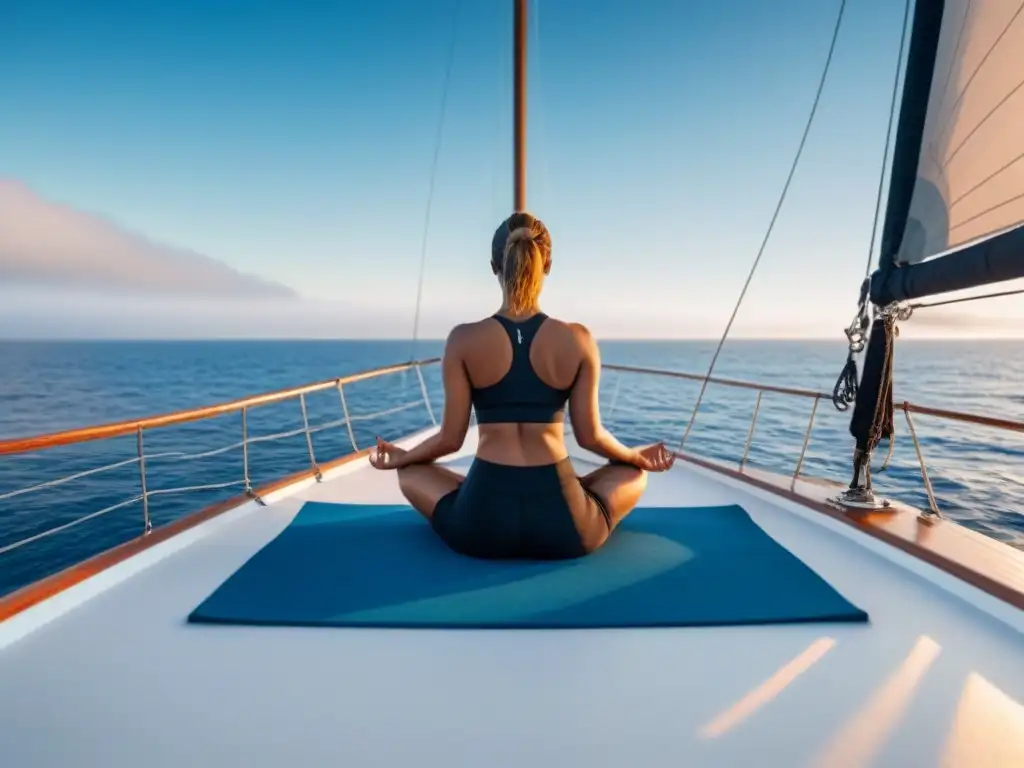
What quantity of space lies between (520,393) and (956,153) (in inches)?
69.4

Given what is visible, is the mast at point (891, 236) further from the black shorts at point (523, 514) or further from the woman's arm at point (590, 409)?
the black shorts at point (523, 514)

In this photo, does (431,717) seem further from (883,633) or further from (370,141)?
(370,141)

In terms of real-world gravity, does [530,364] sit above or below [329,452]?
above

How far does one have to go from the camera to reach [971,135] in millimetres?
1918

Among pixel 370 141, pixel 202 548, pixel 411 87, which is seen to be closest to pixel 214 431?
pixel 370 141

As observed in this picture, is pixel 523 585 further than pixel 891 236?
No

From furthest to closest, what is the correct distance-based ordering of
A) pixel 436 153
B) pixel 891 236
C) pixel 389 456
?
pixel 436 153 → pixel 891 236 → pixel 389 456

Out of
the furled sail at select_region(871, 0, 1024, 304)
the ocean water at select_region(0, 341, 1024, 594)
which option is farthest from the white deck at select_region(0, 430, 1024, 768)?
the ocean water at select_region(0, 341, 1024, 594)

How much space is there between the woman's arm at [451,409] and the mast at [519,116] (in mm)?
2942

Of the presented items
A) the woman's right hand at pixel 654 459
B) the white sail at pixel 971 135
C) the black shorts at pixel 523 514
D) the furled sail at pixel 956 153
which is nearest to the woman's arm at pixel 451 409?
the black shorts at pixel 523 514

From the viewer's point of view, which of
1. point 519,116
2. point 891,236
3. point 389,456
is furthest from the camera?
point 519,116

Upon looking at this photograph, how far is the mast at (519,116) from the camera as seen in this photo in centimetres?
426

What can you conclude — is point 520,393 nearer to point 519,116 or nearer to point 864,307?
point 864,307

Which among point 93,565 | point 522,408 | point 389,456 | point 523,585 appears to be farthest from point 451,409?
point 93,565
